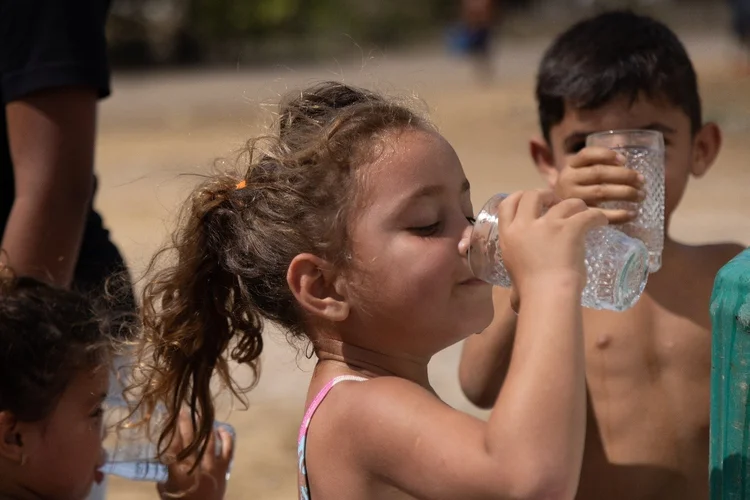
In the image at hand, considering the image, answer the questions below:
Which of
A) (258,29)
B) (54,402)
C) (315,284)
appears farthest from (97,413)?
(258,29)

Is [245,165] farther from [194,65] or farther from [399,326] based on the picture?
[194,65]

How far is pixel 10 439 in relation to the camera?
2975 millimetres

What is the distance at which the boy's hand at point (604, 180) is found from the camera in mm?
2828

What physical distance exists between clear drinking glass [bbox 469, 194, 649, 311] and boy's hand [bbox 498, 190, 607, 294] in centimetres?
10

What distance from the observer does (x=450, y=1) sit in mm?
35281

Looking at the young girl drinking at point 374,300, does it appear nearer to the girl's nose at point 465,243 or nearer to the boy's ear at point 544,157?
the girl's nose at point 465,243

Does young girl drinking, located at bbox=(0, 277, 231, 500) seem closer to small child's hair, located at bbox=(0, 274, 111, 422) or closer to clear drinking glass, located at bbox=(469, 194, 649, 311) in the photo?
small child's hair, located at bbox=(0, 274, 111, 422)

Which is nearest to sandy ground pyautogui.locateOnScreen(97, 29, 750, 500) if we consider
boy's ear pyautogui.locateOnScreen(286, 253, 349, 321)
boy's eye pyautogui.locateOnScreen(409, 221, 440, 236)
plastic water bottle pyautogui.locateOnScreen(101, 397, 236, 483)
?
plastic water bottle pyautogui.locateOnScreen(101, 397, 236, 483)

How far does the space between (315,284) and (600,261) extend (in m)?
0.58

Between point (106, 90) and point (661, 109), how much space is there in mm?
1556

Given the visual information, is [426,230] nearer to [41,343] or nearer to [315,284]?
[315,284]

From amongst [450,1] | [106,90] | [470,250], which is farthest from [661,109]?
[450,1]

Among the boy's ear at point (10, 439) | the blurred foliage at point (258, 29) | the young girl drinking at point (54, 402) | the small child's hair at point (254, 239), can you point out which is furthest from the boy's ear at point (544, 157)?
the blurred foliage at point (258, 29)

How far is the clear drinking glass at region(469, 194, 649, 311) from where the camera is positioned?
2283 millimetres
